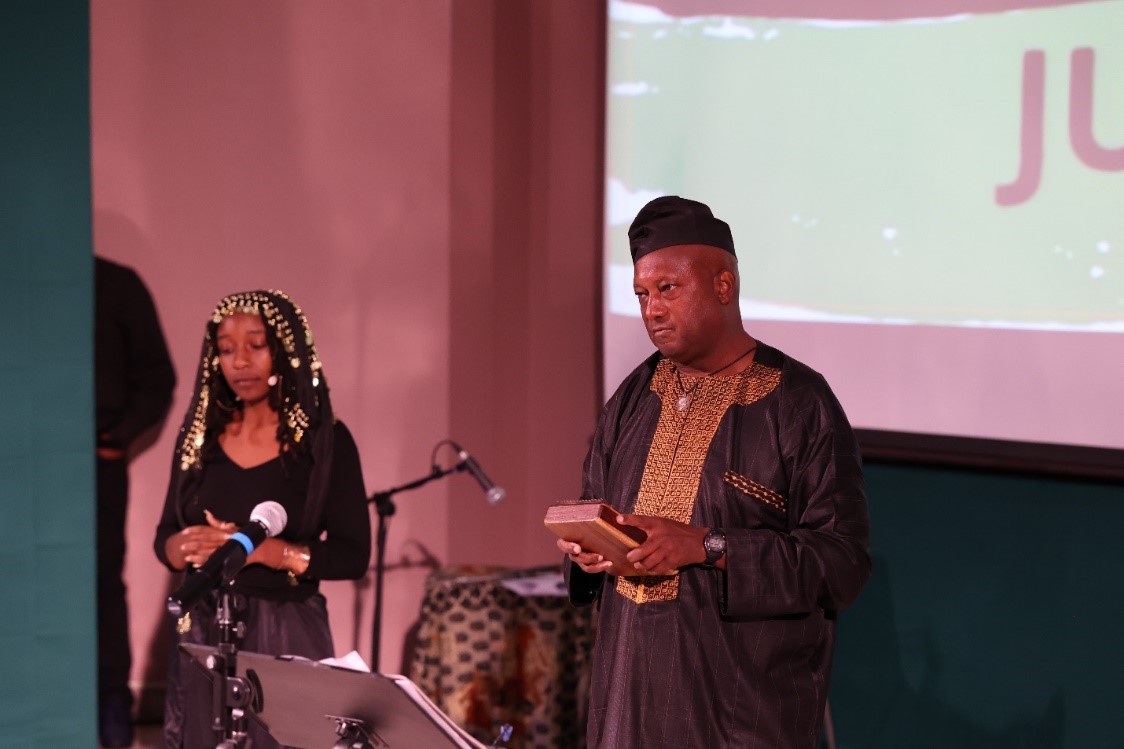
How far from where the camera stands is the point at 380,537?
16.9 ft

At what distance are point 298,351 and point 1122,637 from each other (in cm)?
223

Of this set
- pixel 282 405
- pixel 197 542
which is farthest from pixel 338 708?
pixel 282 405

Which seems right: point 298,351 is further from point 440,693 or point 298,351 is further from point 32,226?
point 440,693

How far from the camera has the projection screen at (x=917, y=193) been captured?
141 inches

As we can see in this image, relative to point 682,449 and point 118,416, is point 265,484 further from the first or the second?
point 118,416

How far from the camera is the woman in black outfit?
130 inches

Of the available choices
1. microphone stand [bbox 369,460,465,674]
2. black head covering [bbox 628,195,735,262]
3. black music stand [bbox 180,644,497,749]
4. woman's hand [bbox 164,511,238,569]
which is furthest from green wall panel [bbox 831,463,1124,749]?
black music stand [bbox 180,644,497,749]

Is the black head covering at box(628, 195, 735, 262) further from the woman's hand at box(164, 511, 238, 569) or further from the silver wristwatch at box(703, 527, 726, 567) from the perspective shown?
the woman's hand at box(164, 511, 238, 569)

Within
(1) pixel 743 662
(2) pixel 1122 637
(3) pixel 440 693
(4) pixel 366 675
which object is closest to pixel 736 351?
(1) pixel 743 662

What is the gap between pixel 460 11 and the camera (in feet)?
17.8

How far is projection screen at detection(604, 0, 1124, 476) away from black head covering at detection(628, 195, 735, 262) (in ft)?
4.80

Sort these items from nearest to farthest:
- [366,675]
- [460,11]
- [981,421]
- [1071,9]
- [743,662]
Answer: [366,675], [743,662], [1071,9], [981,421], [460,11]

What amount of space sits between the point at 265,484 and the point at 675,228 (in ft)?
4.42

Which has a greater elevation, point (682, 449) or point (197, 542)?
point (682, 449)
